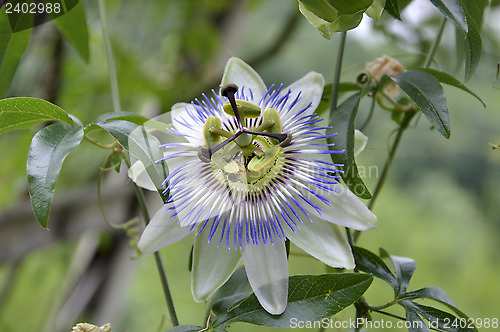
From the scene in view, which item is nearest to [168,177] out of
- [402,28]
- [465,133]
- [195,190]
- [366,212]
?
[195,190]

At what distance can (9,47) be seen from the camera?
2.25ft

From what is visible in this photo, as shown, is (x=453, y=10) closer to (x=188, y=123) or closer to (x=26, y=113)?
(x=188, y=123)

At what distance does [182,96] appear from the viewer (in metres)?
1.89

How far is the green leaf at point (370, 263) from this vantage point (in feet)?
1.79

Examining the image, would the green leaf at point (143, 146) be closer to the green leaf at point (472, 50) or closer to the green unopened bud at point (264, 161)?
the green unopened bud at point (264, 161)

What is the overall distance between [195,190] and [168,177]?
0.05 m

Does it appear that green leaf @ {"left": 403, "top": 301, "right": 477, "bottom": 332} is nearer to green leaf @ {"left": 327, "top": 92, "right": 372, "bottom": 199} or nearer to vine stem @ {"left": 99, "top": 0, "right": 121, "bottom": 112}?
green leaf @ {"left": 327, "top": 92, "right": 372, "bottom": 199}

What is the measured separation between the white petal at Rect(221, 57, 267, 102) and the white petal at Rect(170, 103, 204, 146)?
2.2 inches

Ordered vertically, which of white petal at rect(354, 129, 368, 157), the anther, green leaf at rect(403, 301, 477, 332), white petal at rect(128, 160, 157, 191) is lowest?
green leaf at rect(403, 301, 477, 332)

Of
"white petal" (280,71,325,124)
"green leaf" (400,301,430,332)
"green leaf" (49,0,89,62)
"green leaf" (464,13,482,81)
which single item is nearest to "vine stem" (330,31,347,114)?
"white petal" (280,71,325,124)

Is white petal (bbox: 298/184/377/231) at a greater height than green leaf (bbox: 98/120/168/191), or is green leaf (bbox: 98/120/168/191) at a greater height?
green leaf (bbox: 98/120/168/191)

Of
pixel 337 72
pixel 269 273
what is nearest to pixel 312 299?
pixel 269 273

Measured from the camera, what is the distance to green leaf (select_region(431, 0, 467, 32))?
1.49ft

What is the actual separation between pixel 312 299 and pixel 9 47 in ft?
1.73
